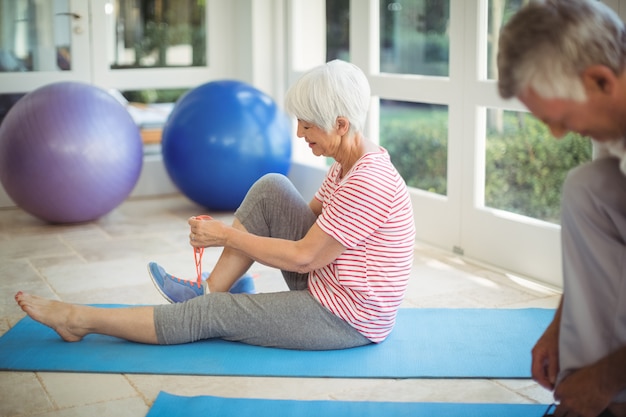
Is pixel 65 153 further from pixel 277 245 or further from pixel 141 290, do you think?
pixel 277 245

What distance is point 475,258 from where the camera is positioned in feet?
12.4

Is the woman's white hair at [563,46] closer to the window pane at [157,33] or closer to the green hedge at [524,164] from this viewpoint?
the green hedge at [524,164]

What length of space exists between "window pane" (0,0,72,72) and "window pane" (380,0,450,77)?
77.6 inches

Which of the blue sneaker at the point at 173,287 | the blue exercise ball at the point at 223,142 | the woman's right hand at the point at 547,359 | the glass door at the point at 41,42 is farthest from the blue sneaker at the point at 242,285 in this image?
the glass door at the point at 41,42

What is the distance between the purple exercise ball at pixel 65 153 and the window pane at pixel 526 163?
75.2 inches

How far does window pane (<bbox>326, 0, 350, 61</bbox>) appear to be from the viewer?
4828 mm

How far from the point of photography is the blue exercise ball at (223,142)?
4.60m

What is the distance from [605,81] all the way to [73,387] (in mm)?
1616

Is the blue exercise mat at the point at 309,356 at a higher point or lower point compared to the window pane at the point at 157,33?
lower

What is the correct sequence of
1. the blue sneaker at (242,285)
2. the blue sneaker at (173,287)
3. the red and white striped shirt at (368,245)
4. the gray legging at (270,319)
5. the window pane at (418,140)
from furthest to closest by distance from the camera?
the window pane at (418,140), the blue sneaker at (242,285), the blue sneaker at (173,287), the gray legging at (270,319), the red and white striped shirt at (368,245)

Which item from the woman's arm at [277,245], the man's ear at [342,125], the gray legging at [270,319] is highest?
the man's ear at [342,125]

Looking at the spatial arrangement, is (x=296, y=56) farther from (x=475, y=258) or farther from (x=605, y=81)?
(x=605, y=81)

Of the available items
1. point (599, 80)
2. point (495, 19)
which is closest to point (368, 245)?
point (599, 80)

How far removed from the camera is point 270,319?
99.9 inches
